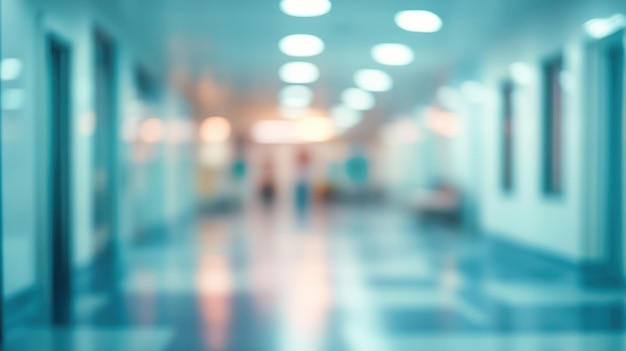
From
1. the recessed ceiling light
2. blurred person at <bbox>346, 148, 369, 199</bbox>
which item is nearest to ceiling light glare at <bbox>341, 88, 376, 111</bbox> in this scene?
the recessed ceiling light

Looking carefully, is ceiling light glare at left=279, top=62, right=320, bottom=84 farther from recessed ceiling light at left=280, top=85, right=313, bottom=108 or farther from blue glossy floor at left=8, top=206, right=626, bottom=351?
blue glossy floor at left=8, top=206, right=626, bottom=351

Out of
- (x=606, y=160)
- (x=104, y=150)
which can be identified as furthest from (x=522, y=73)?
(x=104, y=150)

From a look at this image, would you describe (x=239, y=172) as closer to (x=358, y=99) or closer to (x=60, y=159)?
(x=358, y=99)

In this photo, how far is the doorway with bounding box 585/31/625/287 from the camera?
863 centimetres

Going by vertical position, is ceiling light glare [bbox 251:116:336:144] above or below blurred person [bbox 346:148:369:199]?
above

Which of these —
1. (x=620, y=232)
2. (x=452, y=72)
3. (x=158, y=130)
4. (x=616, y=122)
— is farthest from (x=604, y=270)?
(x=158, y=130)

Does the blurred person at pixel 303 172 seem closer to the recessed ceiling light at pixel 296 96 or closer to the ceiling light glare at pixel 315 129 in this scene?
the ceiling light glare at pixel 315 129

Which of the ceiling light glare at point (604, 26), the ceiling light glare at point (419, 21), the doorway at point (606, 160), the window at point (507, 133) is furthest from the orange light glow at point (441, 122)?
the ceiling light glare at point (604, 26)

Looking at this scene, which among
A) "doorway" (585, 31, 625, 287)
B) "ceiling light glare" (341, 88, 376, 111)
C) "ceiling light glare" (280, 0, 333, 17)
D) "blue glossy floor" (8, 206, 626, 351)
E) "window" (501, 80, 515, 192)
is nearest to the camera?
"blue glossy floor" (8, 206, 626, 351)

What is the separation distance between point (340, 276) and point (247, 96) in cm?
1301

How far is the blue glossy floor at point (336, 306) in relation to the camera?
5.44 metres

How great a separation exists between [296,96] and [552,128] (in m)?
11.4

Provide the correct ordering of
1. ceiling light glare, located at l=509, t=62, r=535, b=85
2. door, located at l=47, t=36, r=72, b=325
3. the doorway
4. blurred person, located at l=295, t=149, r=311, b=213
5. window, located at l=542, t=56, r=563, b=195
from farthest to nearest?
blurred person, located at l=295, t=149, r=311, b=213 < ceiling light glare, located at l=509, t=62, r=535, b=85 < window, located at l=542, t=56, r=563, b=195 < the doorway < door, located at l=47, t=36, r=72, b=325

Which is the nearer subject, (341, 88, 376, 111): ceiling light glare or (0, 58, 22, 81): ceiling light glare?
(0, 58, 22, 81): ceiling light glare
